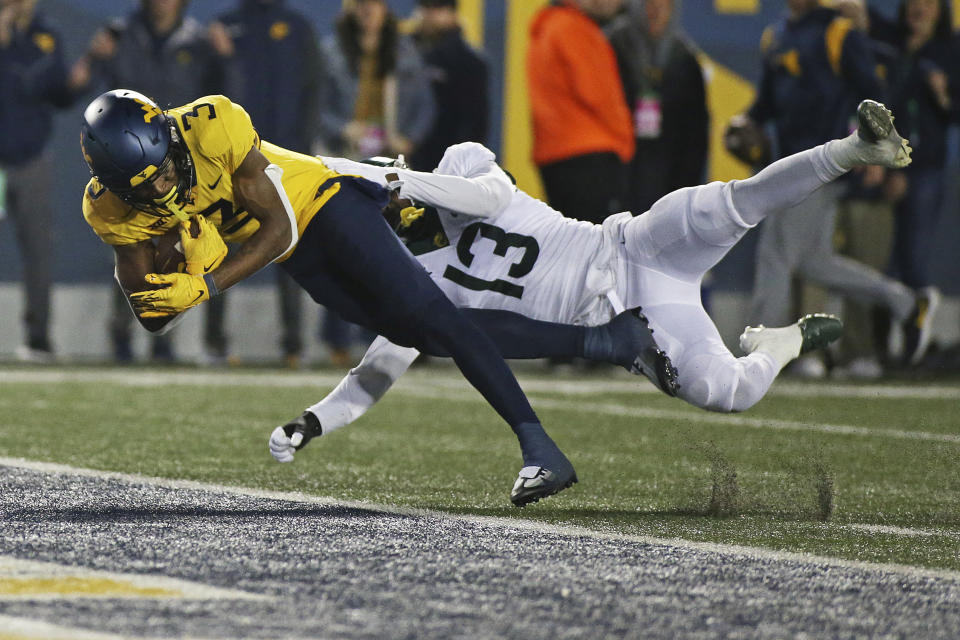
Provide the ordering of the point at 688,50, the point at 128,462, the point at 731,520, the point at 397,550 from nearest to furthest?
the point at 397,550 < the point at 731,520 < the point at 128,462 < the point at 688,50

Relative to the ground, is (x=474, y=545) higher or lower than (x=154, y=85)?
lower

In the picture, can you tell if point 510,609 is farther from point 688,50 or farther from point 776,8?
point 776,8

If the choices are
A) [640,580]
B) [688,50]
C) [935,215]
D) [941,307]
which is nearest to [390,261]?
[640,580]

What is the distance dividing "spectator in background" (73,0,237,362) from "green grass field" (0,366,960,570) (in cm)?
157

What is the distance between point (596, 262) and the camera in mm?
4648

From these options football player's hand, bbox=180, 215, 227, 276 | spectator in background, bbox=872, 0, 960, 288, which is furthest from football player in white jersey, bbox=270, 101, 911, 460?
spectator in background, bbox=872, 0, 960, 288

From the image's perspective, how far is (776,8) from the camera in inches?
439

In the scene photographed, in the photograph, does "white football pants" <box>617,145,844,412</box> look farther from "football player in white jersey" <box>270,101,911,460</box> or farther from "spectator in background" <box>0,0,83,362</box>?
"spectator in background" <box>0,0,83,362</box>

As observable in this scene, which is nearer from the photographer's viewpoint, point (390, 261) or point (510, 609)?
point (510, 609)

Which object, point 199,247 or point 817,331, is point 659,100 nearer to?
point 817,331

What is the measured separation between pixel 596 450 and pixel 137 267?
198 centimetres

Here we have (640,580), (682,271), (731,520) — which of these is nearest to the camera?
(640,580)

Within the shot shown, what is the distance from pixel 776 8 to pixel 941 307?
7.60ft

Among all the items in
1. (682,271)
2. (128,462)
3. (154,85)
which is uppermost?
(154,85)
